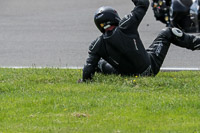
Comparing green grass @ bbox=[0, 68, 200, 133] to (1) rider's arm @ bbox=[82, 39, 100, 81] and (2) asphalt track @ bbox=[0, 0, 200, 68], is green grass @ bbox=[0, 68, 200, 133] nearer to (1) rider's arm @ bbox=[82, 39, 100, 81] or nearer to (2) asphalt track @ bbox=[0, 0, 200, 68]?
(1) rider's arm @ bbox=[82, 39, 100, 81]

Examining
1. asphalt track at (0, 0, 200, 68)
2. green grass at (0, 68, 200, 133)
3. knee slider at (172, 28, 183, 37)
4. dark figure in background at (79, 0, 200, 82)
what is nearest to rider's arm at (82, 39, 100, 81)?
dark figure in background at (79, 0, 200, 82)

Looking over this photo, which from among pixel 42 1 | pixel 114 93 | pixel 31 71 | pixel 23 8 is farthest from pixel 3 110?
pixel 42 1

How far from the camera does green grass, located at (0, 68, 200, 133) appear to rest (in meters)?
6.36

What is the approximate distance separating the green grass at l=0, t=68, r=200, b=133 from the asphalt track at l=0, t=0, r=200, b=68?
2.48 metres

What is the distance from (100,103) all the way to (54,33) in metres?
8.62

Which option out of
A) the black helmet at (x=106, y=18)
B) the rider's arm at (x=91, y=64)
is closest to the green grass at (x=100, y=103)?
the rider's arm at (x=91, y=64)

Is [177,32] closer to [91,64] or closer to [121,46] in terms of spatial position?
[121,46]

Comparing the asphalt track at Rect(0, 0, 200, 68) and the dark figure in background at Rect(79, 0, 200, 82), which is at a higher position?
the dark figure in background at Rect(79, 0, 200, 82)

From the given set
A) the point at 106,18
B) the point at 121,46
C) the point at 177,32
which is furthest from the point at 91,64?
the point at 177,32

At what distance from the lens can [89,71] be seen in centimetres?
890

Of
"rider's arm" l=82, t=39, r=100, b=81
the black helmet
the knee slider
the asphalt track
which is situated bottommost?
the asphalt track

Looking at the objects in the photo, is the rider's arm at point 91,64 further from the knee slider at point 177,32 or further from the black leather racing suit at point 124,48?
the knee slider at point 177,32

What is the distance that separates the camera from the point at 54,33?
1580cm

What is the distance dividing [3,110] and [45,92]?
1102 millimetres
